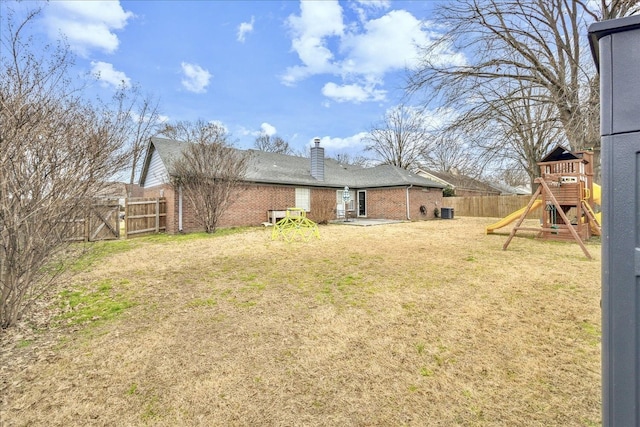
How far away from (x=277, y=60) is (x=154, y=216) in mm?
9098

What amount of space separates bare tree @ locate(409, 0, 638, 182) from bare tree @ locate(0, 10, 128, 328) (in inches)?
397

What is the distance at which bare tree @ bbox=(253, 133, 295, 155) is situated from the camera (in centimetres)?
3634

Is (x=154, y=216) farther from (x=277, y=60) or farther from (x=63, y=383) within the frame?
(x=63, y=383)

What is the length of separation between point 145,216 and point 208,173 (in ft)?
11.3

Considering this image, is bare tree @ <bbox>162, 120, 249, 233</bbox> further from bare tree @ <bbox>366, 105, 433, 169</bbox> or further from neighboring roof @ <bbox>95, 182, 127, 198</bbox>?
bare tree @ <bbox>366, 105, 433, 169</bbox>

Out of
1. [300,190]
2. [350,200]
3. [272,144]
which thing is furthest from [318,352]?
[272,144]

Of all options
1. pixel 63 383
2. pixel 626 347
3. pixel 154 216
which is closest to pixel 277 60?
pixel 154 216

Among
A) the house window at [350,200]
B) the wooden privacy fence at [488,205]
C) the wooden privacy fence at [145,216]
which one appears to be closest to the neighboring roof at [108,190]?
the wooden privacy fence at [145,216]

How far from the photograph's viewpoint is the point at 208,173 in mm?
11742

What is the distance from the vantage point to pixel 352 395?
2180 mm

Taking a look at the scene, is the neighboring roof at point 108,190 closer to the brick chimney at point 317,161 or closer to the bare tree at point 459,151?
the bare tree at point 459,151

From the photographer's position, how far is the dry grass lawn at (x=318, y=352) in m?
2.02

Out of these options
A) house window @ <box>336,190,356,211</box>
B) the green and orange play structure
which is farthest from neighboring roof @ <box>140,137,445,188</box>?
the green and orange play structure

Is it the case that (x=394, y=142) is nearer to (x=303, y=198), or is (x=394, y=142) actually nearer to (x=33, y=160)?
(x=303, y=198)
